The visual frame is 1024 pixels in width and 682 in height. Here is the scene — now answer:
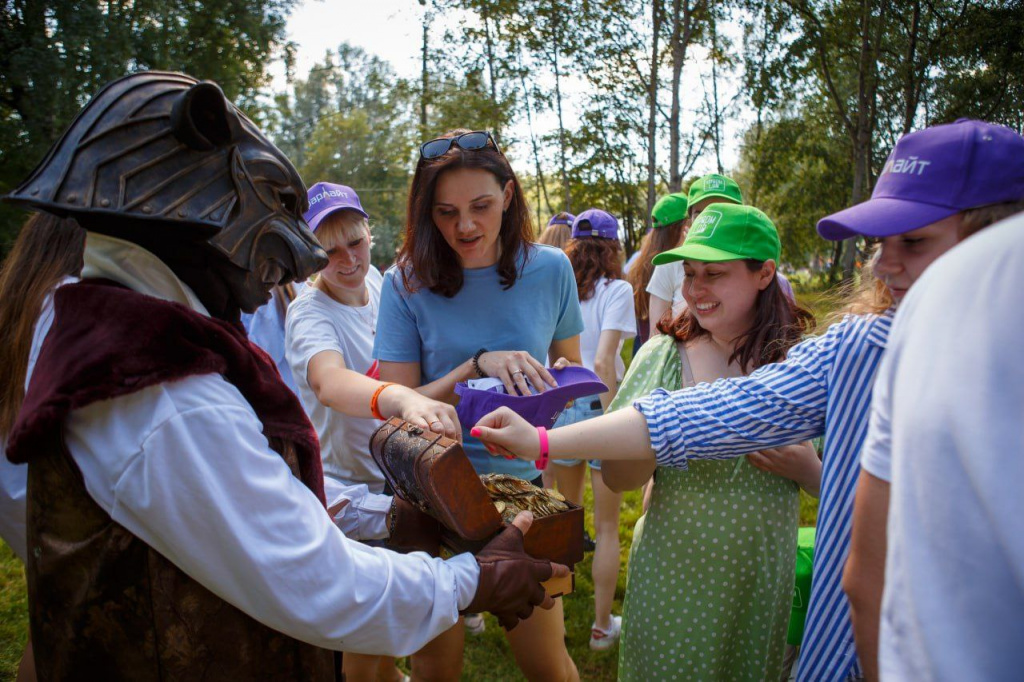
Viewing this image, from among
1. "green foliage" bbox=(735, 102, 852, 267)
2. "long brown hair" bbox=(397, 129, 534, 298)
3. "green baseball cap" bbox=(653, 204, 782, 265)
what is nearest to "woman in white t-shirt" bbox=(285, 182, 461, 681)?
"long brown hair" bbox=(397, 129, 534, 298)

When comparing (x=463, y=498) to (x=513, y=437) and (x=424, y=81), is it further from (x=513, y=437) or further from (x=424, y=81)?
(x=424, y=81)

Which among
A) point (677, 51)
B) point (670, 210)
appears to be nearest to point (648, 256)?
point (670, 210)

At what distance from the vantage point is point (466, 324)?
8.53ft

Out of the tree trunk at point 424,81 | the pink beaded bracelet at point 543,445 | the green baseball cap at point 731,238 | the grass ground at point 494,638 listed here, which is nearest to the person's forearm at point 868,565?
the pink beaded bracelet at point 543,445

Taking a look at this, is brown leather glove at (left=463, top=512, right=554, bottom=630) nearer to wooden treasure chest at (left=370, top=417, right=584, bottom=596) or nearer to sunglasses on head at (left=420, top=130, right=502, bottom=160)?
wooden treasure chest at (left=370, top=417, right=584, bottom=596)

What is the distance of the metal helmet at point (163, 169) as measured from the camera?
1257 millimetres

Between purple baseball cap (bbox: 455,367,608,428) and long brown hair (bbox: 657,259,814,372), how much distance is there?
1.34 ft

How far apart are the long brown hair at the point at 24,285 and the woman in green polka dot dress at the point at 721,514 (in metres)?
1.84

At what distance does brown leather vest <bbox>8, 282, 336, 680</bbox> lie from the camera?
1234mm

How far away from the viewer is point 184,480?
123 centimetres

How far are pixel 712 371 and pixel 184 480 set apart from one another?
158 centimetres

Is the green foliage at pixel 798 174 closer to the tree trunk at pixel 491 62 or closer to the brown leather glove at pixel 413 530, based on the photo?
the tree trunk at pixel 491 62

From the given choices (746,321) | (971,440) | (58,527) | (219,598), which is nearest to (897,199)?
(746,321)

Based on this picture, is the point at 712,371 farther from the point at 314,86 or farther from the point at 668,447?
the point at 314,86
